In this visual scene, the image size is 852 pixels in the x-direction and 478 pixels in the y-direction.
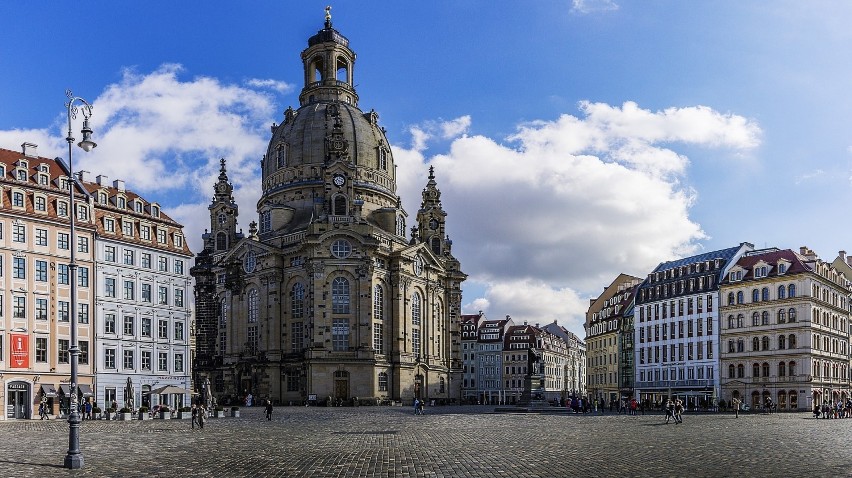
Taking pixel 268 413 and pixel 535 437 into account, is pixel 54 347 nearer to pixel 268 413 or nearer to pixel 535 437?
pixel 268 413

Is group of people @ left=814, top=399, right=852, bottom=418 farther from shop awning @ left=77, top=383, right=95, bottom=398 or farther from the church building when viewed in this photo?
shop awning @ left=77, top=383, right=95, bottom=398

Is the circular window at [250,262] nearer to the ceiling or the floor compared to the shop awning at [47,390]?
nearer to the ceiling

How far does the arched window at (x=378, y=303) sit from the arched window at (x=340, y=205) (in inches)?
442

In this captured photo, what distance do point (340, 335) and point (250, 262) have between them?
1842 centimetres

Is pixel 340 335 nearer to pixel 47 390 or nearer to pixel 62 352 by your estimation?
pixel 62 352

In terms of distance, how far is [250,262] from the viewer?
404ft

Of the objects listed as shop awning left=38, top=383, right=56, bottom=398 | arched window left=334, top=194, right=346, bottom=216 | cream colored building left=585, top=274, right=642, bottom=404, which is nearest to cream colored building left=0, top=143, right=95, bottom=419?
shop awning left=38, top=383, right=56, bottom=398

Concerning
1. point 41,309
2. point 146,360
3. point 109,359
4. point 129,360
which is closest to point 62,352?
point 41,309

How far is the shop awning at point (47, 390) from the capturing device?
7088cm

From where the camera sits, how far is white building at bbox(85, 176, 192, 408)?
78375mm

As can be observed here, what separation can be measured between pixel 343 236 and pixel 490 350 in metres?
89.9

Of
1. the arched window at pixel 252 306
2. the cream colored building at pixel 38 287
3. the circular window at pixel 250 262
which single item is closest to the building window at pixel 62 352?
the cream colored building at pixel 38 287

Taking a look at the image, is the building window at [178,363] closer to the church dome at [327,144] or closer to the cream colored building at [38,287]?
the cream colored building at [38,287]

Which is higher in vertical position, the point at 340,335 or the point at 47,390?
the point at 340,335
